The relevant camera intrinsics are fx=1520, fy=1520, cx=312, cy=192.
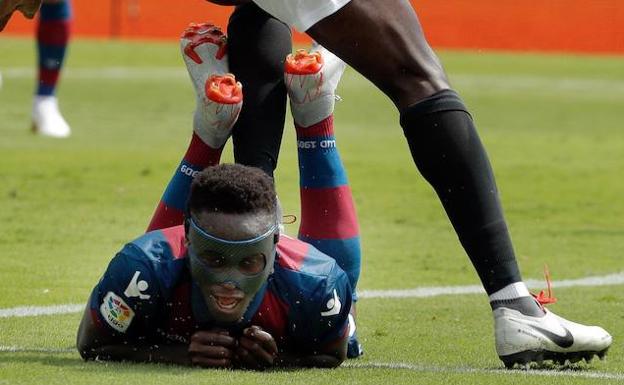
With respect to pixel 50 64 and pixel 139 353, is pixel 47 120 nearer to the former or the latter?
pixel 50 64

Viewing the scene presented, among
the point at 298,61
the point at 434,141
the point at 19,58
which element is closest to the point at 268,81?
the point at 298,61

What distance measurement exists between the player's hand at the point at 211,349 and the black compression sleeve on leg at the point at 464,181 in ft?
2.47

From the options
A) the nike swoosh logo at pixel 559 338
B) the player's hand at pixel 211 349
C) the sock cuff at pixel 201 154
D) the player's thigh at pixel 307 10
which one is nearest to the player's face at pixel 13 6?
the sock cuff at pixel 201 154

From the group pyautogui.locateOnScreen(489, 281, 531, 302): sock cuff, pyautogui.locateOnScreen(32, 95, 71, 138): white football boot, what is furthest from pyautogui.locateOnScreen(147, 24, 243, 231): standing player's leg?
pyautogui.locateOnScreen(32, 95, 71, 138): white football boot

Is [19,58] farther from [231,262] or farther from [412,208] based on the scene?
[231,262]

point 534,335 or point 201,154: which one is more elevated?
point 534,335

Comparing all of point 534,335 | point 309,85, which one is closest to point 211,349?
point 534,335

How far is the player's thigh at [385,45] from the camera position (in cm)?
435

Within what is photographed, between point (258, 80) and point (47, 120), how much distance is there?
27.2 feet

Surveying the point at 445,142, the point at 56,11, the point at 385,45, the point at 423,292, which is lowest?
the point at 56,11

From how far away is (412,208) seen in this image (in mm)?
9328

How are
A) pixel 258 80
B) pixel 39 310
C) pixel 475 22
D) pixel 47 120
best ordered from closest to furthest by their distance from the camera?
pixel 258 80, pixel 39 310, pixel 47 120, pixel 475 22

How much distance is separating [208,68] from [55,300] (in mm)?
1200

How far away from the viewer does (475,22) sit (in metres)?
32.1
